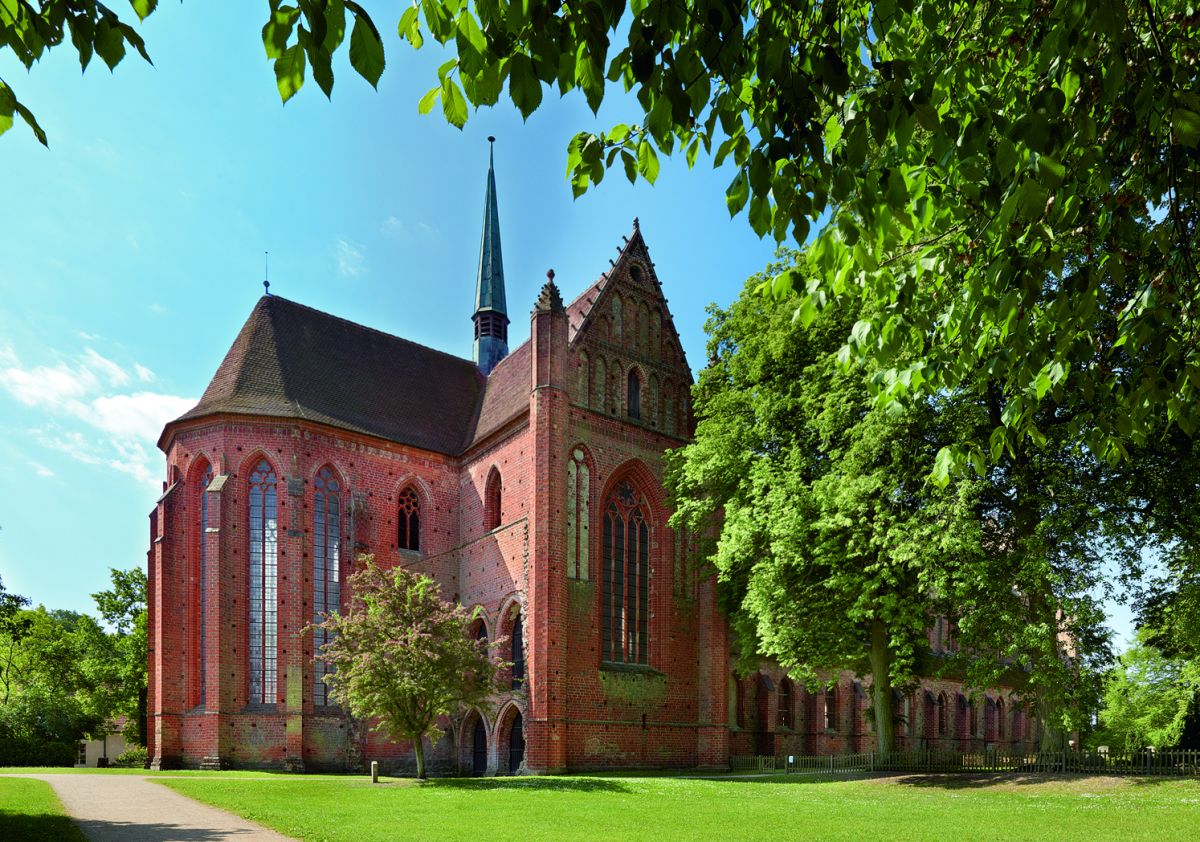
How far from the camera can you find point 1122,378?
678 centimetres

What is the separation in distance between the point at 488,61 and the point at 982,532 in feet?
67.7

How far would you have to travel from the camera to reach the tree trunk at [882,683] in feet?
83.7

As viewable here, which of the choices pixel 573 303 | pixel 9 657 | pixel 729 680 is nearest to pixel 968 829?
pixel 729 680

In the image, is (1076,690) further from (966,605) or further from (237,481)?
(237,481)

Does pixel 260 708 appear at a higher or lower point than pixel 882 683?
lower

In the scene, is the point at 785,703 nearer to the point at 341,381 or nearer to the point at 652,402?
the point at 652,402

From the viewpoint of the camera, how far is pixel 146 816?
1639 cm

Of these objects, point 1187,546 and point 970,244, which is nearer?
point 970,244

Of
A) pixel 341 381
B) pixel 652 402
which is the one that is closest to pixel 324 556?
pixel 341 381

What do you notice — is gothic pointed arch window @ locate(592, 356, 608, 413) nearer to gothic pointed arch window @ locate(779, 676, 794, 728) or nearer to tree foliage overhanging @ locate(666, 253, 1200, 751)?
tree foliage overhanging @ locate(666, 253, 1200, 751)

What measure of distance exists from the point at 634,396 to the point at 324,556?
42.8ft

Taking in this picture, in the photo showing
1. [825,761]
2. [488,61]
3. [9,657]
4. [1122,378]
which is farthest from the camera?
[9,657]

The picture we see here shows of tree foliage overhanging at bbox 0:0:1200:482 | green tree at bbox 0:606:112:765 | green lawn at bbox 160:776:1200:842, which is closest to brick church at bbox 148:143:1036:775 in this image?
green lawn at bbox 160:776:1200:842

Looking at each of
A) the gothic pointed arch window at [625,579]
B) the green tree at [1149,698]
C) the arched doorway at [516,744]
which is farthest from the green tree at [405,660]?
the green tree at [1149,698]
